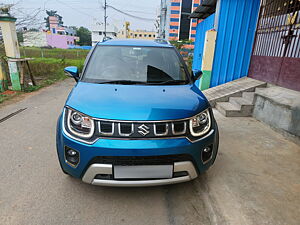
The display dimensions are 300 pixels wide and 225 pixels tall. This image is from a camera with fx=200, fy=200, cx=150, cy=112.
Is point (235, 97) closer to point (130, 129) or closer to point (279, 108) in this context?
point (279, 108)

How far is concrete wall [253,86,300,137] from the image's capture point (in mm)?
3515

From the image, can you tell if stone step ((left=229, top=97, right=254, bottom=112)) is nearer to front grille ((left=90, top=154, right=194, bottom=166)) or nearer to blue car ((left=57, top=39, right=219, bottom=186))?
blue car ((left=57, top=39, right=219, bottom=186))

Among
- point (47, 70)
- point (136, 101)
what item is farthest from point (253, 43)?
point (47, 70)

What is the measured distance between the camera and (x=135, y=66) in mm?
2838

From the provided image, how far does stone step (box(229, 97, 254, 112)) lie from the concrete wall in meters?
0.12

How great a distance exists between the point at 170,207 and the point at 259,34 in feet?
17.4

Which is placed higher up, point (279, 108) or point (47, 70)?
point (279, 108)

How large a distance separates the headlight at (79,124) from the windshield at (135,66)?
0.71 meters

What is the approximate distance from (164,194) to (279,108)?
3.00m

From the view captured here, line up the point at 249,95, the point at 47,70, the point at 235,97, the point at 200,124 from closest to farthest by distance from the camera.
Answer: the point at 200,124, the point at 249,95, the point at 235,97, the point at 47,70

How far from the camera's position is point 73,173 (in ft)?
6.36

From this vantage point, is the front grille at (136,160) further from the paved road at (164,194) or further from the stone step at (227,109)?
the stone step at (227,109)

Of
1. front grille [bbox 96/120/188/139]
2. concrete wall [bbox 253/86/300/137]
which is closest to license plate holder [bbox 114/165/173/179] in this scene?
front grille [bbox 96/120/188/139]

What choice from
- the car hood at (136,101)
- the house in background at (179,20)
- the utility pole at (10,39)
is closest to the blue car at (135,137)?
the car hood at (136,101)
